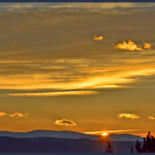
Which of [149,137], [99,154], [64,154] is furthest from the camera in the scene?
[149,137]

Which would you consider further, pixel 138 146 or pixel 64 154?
pixel 138 146

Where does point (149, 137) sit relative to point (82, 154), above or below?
above

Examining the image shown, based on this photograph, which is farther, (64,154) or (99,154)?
(99,154)

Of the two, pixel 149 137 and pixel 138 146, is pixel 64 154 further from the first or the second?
pixel 149 137

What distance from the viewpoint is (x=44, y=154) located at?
1794 inches

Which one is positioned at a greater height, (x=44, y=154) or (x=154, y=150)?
(x=154, y=150)

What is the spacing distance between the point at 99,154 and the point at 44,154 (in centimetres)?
543

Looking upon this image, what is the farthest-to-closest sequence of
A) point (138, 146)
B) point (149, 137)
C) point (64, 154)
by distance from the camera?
point (149, 137)
point (138, 146)
point (64, 154)

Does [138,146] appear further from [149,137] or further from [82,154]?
[82,154]

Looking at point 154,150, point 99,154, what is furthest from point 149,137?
point 99,154

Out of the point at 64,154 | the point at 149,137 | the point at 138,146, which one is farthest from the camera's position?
the point at 149,137

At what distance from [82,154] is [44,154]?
306 cm

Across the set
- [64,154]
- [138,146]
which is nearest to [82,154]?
[64,154]

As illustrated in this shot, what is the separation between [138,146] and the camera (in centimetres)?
12538
